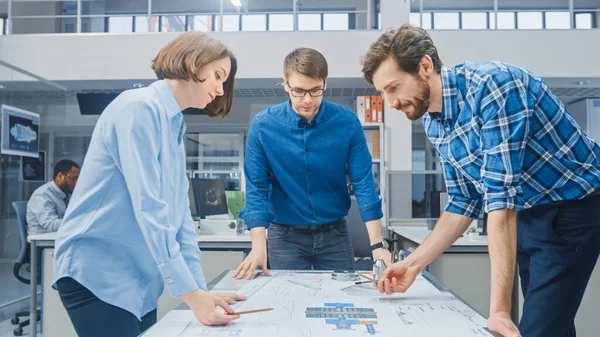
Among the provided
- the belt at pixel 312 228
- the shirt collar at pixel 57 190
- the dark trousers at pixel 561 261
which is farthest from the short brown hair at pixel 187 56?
the shirt collar at pixel 57 190

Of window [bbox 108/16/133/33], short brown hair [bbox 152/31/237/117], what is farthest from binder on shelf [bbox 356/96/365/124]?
window [bbox 108/16/133/33]

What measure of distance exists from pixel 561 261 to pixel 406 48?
64cm

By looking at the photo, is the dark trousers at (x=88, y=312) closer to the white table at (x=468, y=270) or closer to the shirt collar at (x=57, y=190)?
the white table at (x=468, y=270)

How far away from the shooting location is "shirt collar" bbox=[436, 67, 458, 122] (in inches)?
46.0

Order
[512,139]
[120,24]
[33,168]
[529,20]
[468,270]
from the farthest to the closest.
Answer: [120,24]
[529,20]
[33,168]
[468,270]
[512,139]

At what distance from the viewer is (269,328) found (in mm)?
901

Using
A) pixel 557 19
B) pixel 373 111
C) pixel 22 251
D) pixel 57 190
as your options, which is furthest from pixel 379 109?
pixel 557 19

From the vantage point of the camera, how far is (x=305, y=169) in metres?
1.69

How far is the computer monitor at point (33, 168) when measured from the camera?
13.8 feet

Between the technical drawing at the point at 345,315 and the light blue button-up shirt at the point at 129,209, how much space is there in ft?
0.88

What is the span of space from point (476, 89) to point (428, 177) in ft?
16.6

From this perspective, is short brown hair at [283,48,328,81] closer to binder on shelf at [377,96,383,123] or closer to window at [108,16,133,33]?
binder on shelf at [377,96,383,123]

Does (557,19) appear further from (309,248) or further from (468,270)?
(309,248)

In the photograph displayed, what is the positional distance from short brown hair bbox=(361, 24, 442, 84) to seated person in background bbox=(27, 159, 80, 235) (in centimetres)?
322
